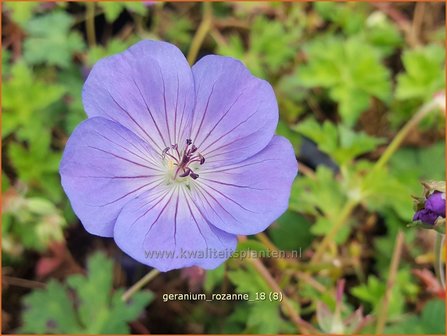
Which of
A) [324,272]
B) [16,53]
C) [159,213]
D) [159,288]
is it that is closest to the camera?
[159,213]

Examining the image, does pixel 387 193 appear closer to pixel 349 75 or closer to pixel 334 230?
pixel 334 230

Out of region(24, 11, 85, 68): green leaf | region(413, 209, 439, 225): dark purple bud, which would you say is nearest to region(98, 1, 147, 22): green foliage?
region(24, 11, 85, 68): green leaf

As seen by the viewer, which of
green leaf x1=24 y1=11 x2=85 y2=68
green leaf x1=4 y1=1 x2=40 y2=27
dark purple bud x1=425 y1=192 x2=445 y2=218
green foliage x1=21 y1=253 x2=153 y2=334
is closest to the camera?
dark purple bud x1=425 y1=192 x2=445 y2=218

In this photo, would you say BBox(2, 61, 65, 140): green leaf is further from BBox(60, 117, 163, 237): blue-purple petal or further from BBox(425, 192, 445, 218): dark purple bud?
BBox(425, 192, 445, 218): dark purple bud

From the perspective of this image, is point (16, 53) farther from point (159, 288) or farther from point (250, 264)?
point (250, 264)

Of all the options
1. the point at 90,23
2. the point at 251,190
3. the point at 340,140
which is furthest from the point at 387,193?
the point at 90,23

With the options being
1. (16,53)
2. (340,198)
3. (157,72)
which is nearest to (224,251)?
(157,72)

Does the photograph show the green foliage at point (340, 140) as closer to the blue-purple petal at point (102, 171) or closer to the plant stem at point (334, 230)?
the plant stem at point (334, 230)

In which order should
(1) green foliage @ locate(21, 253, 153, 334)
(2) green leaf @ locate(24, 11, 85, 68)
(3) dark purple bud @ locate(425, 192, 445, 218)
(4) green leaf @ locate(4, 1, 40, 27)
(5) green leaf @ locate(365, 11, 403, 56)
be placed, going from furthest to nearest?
(5) green leaf @ locate(365, 11, 403, 56) < (2) green leaf @ locate(24, 11, 85, 68) < (4) green leaf @ locate(4, 1, 40, 27) < (1) green foliage @ locate(21, 253, 153, 334) < (3) dark purple bud @ locate(425, 192, 445, 218)
